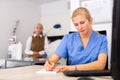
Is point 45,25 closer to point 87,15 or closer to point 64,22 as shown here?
point 64,22

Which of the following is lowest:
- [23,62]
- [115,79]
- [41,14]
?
[23,62]

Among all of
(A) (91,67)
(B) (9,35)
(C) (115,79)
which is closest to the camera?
(C) (115,79)

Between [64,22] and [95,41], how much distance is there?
7.84 feet

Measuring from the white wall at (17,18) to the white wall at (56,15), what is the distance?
0.60 ft

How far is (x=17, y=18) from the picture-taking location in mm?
3840

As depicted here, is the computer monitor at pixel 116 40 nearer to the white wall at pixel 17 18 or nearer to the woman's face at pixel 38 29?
the woman's face at pixel 38 29

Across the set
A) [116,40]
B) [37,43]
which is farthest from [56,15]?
[116,40]

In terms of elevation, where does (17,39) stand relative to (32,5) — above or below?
below

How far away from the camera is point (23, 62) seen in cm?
254

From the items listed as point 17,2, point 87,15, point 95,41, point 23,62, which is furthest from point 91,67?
point 17,2

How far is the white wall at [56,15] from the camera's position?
3.77 m

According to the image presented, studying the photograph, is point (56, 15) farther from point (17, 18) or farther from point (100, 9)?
point (100, 9)

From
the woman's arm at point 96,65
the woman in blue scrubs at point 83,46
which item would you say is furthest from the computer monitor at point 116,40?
the woman in blue scrubs at point 83,46

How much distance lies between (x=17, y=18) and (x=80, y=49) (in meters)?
2.65
